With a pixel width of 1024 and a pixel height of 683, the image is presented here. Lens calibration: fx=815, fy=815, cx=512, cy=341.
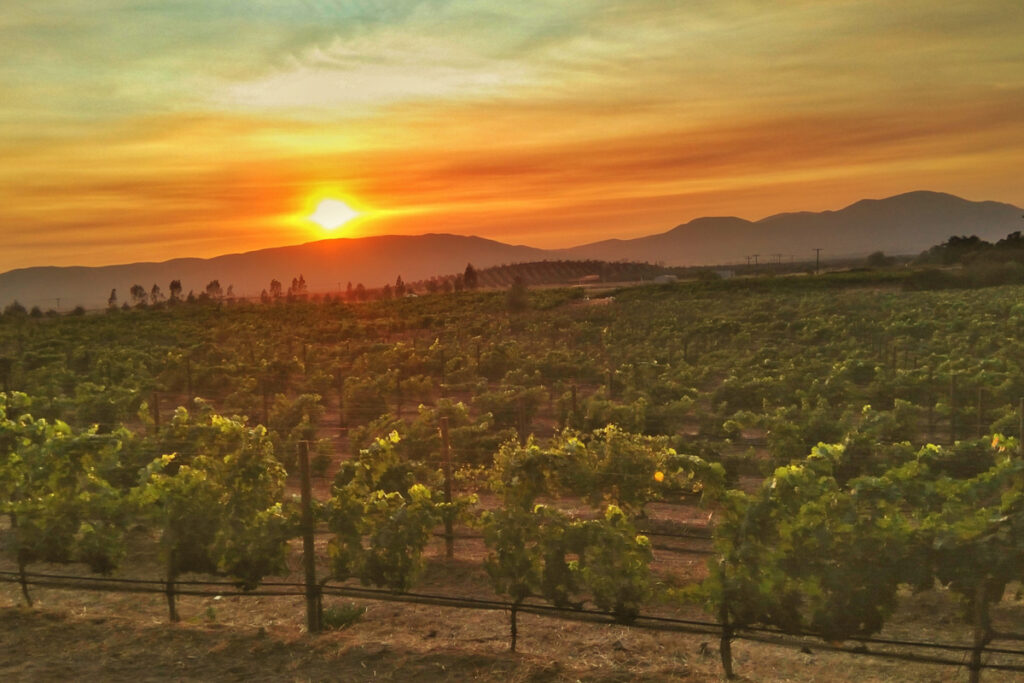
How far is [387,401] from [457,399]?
2117 millimetres

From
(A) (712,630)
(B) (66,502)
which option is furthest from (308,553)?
(A) (712,630)

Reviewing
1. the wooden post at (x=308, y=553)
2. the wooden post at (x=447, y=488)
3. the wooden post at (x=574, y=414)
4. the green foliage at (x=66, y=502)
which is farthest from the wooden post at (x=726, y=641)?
the wooden post at (x=574, y=414)

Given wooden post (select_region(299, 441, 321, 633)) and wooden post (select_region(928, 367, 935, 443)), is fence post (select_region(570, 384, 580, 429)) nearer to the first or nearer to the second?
wooden post (select_region(928, 367, 935, 443))

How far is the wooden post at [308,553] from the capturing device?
26.3ft

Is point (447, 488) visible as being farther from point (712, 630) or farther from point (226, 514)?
point (712, 630)

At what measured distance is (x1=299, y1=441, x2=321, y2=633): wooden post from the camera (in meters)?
8.02

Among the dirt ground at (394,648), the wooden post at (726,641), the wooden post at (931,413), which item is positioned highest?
the wooden post at (931,413)

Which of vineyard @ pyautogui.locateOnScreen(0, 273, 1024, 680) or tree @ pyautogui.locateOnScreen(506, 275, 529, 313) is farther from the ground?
tree @ pyautogui.locateOnScreen(506, 275, 529, 313)

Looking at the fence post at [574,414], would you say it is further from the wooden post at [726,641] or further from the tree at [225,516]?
the wooden post at [726,641]

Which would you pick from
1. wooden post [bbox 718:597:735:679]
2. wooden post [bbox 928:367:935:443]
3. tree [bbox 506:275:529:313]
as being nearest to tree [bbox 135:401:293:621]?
wooden post [bbox 718:597:735:679]

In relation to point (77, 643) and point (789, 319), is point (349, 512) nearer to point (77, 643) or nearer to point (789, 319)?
point (77, 643)

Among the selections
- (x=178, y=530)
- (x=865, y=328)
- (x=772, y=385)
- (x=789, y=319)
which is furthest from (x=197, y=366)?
(x=789, y=319)

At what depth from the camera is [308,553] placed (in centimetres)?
803

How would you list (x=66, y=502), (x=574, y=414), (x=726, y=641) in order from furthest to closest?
(x=574, y=414)
(x=66, y=502)
(x=726, y=641)
